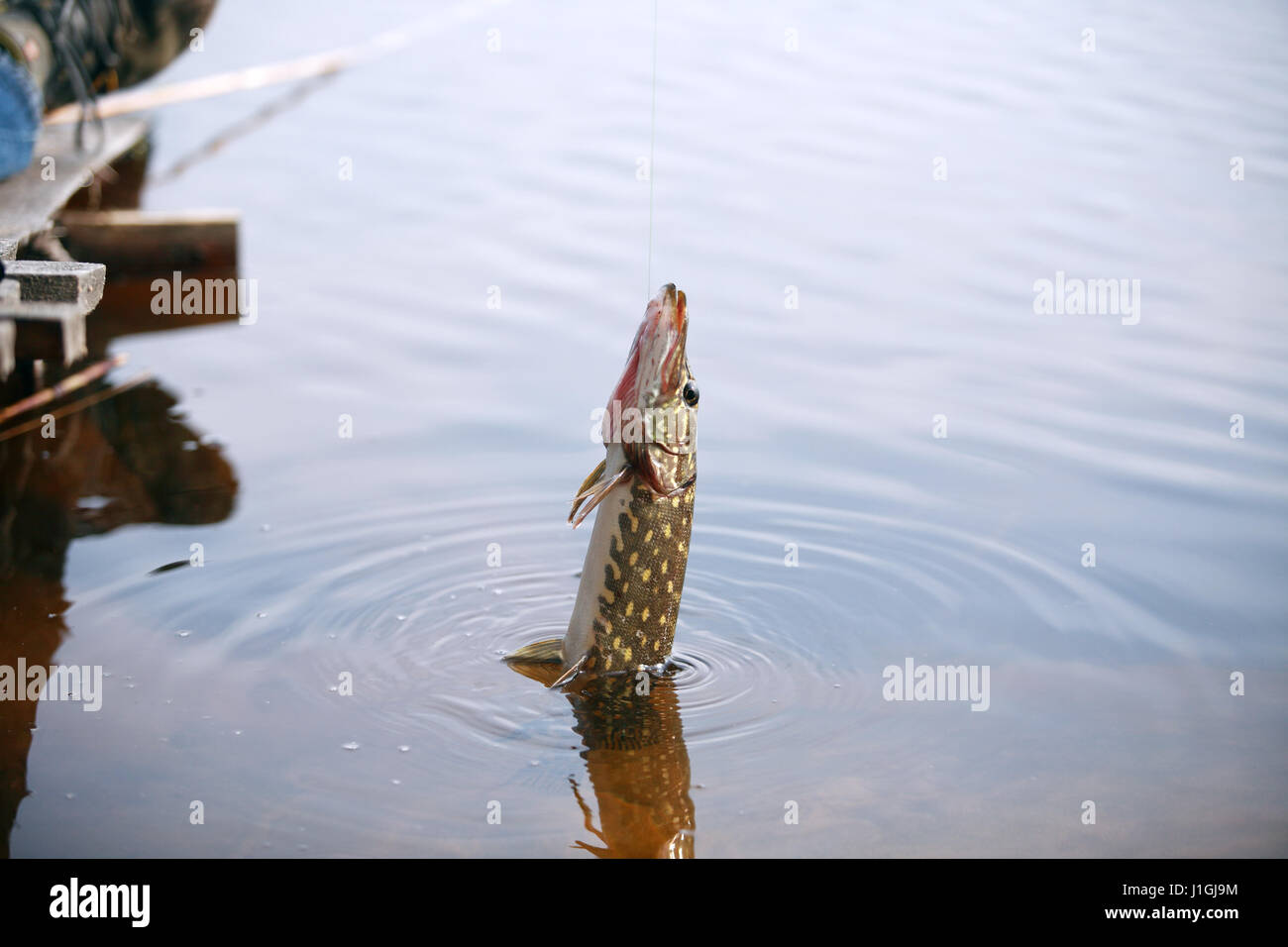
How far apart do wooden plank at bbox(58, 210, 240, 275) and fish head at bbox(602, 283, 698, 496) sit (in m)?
6.06

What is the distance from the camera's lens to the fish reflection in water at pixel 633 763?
16.3 ft

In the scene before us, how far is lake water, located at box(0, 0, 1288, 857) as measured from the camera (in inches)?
205

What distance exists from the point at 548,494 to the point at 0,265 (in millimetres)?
3546

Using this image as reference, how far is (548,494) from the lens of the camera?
768 centimetres

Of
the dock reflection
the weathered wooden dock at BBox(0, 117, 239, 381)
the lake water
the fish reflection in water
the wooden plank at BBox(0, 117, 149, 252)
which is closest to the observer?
the fish reflection in water

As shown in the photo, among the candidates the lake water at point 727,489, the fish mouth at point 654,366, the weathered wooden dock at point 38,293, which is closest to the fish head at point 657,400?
the fish mouth at point 654,366

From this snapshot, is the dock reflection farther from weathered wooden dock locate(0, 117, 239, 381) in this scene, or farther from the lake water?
weathered wooden dock locate(0, 117, 239, 381)

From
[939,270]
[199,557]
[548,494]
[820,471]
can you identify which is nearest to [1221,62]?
[939,270]

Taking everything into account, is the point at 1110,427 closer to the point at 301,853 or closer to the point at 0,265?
the point at 301,853

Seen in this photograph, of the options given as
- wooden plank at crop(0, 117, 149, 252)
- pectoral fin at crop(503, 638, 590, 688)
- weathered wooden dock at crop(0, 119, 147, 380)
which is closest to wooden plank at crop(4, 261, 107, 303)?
weathered wooden dock at crop(0, 119, 147, 380)

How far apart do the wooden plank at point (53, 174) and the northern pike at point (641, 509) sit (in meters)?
2.59

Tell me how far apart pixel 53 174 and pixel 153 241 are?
222 centimetres

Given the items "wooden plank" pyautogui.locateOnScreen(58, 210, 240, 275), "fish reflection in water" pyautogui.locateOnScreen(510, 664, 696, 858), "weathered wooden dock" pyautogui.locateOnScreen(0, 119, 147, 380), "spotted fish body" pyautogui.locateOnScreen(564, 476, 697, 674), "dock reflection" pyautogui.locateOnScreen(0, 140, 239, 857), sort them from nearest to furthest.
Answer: "weathered wooden dock" pyautogui.locateOnScreen(0, 119, 147, 380)
"fish reflection in water" pyautogui.locateOnScreen(510, 664, 696, 858)
"spotted fish body" pyautogui.locateOnScreen(564, 476, 697, 674)
"dock reflection" pyautogui.locateOnScreen(0, 140, 239, 857)
"wooden plank" pyautogui.locateOnScreen(58, 210, 240, 275)

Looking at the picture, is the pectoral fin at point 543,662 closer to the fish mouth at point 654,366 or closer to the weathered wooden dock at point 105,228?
the fish mouth at point 654,366
